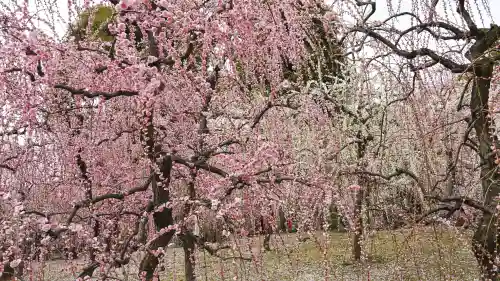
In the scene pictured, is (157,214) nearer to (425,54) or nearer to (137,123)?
(137,123)

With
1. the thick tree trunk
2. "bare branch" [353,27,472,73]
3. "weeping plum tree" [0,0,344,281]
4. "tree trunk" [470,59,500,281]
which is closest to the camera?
"weeping plum tree" [0,0,344,281]

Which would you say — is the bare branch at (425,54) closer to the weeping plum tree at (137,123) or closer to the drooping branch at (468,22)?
the drooping branch at (468,22)

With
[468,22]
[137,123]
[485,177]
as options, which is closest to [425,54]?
[468,22]

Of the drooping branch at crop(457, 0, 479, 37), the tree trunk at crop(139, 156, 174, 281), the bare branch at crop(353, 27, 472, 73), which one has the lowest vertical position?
the tree trunk at crop(139, 156, 174, 281)

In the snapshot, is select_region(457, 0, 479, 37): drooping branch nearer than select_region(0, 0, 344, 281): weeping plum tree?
No

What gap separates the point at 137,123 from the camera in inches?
129

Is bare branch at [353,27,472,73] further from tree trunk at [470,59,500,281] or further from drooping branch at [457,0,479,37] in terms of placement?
drooping branch at [457,0,479,37]

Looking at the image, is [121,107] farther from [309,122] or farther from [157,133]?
[309,122]

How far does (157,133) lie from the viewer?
3658 millimetres

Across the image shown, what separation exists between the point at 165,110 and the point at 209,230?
245 inches

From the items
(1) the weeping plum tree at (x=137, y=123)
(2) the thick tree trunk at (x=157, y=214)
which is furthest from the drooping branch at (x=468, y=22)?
(2) the thick tree trunk at (x=157, y=214)

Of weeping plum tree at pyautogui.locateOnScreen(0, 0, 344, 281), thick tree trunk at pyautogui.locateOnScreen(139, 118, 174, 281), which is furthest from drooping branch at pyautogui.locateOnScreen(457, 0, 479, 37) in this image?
thick tree trunk at pyautogui.locateOnScreen(139, 118, 174, 281)

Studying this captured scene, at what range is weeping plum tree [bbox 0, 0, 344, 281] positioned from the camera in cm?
288

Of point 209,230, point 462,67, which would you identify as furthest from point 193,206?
point 209,230
